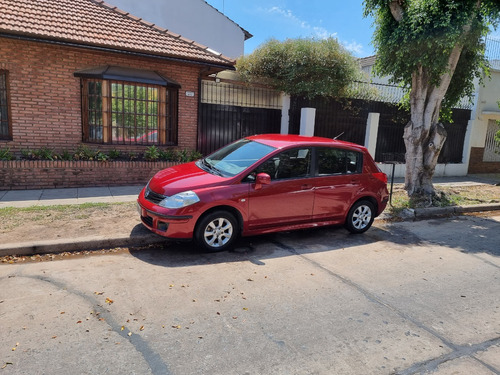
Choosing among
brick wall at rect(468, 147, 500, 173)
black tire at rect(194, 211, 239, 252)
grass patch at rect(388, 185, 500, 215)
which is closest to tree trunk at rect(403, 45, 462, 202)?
grass patch at rect(388, 185, 500, 215)

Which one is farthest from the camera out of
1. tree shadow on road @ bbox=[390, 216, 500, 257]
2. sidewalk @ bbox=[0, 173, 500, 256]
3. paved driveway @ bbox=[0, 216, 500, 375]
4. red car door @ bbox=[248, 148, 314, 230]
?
tree shadow on road @ bbox=[390, 216, 500, 257]

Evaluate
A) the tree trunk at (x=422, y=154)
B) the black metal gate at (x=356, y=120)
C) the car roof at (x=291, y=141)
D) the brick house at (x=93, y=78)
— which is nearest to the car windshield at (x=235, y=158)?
the car roof at (x=291, y=141)

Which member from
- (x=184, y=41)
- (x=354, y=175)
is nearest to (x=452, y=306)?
(x=354, y=175)

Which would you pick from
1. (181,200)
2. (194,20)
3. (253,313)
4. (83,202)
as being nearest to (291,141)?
(181,200)

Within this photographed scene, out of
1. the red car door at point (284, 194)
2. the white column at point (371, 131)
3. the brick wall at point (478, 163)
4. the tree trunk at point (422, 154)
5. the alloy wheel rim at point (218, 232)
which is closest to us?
the alloy wheel rim at point (218, 232)

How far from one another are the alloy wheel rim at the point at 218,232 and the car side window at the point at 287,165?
2.37ft

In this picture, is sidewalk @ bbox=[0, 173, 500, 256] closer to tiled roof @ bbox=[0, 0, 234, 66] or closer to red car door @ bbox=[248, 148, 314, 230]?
red car door @ bbox=[248, 148, 314, 230]

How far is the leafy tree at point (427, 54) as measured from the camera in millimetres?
8008

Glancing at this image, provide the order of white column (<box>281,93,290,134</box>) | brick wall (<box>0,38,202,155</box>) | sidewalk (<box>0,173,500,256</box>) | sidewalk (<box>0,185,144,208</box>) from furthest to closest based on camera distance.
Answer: white column (<box>281,93,290,134</box>)
brick wall (<box>0,38,202,155</box>)
sidewalk (<box>0,185,144,208</box>)
sidewalk (<box>0,173,500,256</box>)

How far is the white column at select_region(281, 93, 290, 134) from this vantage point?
1227 centimetres

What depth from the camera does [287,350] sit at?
3277mm

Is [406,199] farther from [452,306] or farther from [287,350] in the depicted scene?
[287,350]

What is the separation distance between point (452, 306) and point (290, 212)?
2582 mm

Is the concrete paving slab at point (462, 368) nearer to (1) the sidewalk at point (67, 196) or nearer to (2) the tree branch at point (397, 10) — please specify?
(1) the sidewalk at point (67, 196)
